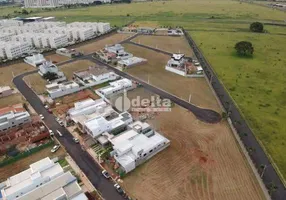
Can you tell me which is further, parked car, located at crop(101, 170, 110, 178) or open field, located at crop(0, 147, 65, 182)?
open field, located at crop(0, 147, 65, 182)

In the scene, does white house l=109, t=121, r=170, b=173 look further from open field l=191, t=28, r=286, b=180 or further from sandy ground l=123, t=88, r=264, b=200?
open field l=191, t=28, r=286, b=180

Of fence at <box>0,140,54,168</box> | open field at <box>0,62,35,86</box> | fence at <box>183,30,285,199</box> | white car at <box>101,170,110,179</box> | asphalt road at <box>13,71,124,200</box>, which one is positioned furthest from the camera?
open field at <box>0,62,35,86</box>

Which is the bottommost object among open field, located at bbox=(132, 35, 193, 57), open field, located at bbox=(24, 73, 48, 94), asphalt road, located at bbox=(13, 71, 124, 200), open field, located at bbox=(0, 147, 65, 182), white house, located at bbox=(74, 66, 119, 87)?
open field, located at bbox=(0, 147, 65, 182)

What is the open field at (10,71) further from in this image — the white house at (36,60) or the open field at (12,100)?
the open field at (12,100)

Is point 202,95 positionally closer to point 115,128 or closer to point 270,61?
point 115,128

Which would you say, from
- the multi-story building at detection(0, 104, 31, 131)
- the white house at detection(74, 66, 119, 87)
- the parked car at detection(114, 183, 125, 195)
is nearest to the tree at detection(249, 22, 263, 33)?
the white house at detection(74, 66, 119, 87)

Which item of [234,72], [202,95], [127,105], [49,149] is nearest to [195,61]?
[234,72]
